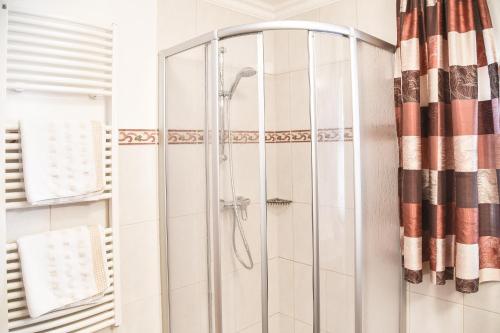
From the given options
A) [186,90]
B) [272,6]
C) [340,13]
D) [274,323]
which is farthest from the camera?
[272,6]

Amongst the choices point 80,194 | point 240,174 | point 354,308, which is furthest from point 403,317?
point 80,194

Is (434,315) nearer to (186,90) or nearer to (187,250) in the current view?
(187,250)

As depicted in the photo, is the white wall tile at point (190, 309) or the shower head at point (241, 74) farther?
the white wall tile at point (190, 309)

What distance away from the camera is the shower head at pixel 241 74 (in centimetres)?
142

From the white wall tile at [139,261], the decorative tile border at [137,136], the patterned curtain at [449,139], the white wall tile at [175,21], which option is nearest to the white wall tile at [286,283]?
the patterned curtain at [449,139]

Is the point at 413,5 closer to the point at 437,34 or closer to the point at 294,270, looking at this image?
the point at 437,34

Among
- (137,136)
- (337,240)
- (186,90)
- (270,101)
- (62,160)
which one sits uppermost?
(186,90)

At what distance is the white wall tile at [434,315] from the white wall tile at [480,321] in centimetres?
3

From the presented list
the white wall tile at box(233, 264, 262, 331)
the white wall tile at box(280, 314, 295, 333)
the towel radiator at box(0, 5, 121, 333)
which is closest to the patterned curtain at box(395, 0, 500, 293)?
the white wall tile at box(280, 314, 295, 333)

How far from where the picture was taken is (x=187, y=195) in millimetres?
1641

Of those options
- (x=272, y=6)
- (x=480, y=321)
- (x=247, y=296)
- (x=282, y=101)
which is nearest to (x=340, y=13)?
(x=272, y=6)

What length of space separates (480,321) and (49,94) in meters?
2.22

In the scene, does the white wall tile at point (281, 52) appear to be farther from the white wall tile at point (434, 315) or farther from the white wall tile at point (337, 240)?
the white wall tile at point (434, 315)

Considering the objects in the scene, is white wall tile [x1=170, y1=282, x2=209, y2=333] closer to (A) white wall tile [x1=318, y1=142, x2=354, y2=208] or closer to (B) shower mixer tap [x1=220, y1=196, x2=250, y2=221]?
(B) shower mixer tap [x1=220, y1=196, x2=250, y2=221]
